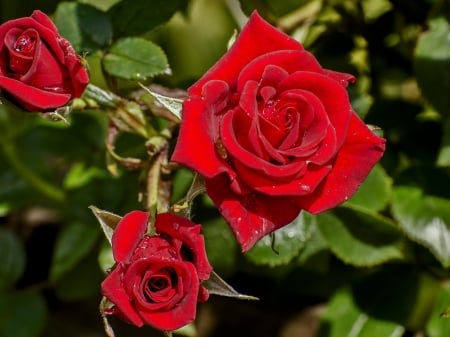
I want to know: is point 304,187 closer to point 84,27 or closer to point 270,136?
point 270,136

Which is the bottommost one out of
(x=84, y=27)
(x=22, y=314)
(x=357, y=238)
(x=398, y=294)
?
(x=22, y=314)

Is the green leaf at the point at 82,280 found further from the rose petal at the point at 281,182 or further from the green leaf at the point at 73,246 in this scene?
the rose petal at the point at 281,182

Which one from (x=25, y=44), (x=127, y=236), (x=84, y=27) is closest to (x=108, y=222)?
(x=127, y=236)

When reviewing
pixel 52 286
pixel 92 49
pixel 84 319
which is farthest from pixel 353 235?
pixel 84 319

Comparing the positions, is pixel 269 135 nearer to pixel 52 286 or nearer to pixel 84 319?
pixel 52 286

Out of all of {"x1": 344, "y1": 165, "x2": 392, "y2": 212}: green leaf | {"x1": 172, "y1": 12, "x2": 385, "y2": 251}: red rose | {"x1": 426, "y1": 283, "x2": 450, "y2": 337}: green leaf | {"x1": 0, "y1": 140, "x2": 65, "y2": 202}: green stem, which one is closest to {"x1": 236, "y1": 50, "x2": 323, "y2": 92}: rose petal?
{"x1": 172, "y1": 12, "x2": 385, "y2": 251}: red rose

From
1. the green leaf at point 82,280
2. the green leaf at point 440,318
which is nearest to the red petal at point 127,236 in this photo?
the green leaf at point 440,318

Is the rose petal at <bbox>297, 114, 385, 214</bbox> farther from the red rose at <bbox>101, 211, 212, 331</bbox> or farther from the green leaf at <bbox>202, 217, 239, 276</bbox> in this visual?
the green leaf at <bbox>202, 217, 239, 276</bbox>
